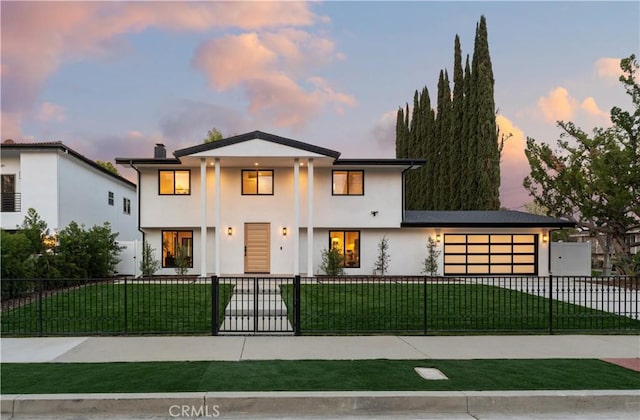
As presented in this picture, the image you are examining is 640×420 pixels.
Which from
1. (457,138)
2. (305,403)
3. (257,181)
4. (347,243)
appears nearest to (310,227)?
(347,243)

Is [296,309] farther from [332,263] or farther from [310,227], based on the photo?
[332,263]

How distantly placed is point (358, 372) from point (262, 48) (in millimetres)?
21675

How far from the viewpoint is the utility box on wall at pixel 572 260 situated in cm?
2339

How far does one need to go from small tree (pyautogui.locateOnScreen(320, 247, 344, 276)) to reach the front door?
9.07 ft

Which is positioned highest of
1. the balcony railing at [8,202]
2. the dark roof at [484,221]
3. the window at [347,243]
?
the balcony railing at [8,202]

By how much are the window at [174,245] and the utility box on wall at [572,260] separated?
18688 millimetres

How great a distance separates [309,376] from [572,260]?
71.1 feet

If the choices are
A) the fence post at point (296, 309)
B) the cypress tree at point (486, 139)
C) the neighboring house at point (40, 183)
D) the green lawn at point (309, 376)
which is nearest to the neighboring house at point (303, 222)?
the neighboring house at point (40, 183)

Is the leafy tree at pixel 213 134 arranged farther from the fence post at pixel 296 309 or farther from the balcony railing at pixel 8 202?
the fence post at pixel 296 309

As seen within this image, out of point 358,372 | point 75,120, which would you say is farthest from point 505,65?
point 358,372

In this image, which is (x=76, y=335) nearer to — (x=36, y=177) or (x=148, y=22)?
(x=148, y=22)

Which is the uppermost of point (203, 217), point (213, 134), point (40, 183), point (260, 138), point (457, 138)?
point (213, 134)

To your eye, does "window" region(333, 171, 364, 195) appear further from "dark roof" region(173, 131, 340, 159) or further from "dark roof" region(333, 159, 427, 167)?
"dark roof" region(173, 131, 340, 159)

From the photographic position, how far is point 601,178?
2048 cm
